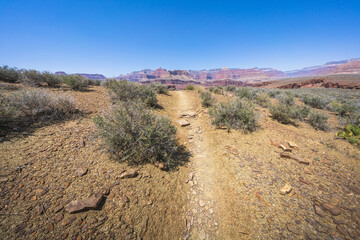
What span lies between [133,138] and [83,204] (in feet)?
4.58

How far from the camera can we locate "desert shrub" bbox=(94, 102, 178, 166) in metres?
2.78

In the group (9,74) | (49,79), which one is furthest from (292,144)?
(9,74)

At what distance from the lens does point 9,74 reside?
6121 mm

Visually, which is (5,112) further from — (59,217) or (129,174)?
(129,174)

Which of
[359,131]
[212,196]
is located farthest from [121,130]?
[359,131]

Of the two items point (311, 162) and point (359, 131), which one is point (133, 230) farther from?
point (359, 131)

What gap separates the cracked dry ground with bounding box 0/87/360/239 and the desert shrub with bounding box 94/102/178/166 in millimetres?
257

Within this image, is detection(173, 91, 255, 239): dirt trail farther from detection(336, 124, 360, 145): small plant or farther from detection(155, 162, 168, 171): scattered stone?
detection(336, 124, 360, 145): small plant

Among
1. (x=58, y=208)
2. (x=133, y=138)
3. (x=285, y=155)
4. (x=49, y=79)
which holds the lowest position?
(x=285, y=155)

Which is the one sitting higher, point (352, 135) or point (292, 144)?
point (292, 144)

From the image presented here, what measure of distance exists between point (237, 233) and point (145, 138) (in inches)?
97.9

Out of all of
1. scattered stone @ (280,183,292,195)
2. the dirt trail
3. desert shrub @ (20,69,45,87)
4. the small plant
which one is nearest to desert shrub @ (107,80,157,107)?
desert shrub @ (20,69,45,87)

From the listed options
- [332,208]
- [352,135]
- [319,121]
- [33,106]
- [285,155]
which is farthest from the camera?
[319,121]

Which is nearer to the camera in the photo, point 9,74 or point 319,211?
point 319,211
